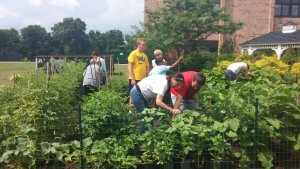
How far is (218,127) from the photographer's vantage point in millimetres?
5211

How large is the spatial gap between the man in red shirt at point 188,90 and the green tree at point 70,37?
244ft

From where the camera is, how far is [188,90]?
6.05 meters

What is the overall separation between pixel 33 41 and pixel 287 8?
58.0 metres

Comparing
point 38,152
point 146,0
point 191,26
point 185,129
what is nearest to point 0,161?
point 38,152

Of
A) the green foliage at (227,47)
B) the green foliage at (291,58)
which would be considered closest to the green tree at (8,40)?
the green foliage at (227,47)

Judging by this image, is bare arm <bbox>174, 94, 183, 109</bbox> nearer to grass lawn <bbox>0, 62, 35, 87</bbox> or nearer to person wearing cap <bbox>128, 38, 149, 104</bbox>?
person wearing cap <bbox>128, 38, 149, 104</bbox>

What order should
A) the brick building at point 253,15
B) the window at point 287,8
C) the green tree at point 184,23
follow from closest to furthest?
the green tree at point 184,23 < the brick building at point 253,15 < the window at point 287,8

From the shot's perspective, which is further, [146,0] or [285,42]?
[146,0]

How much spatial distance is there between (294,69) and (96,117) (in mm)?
12134

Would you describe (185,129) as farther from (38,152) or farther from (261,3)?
(261,3)

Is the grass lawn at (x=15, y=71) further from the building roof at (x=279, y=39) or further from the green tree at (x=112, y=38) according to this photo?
the green tree at (x=112, y=38)

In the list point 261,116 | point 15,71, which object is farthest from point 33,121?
point 15,71

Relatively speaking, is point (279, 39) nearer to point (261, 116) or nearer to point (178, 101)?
point (261, 116)

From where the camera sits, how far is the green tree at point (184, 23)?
21.5 m
